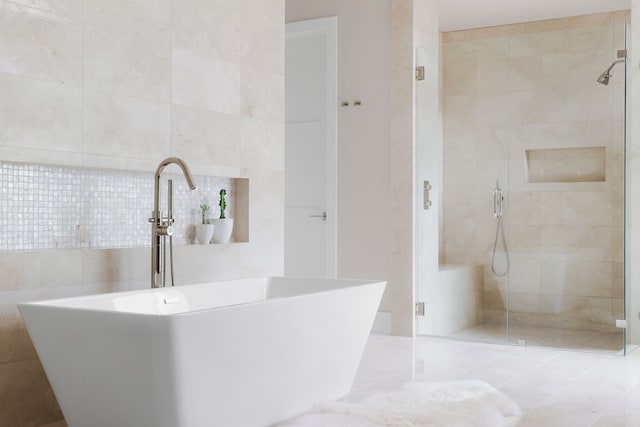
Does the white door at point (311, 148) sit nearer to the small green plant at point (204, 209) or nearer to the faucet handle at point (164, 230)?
the small green plant at point (204, 209)

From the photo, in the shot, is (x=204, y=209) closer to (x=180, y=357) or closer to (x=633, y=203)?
(x=180, y=357)

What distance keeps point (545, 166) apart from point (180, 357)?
3342 millimetres

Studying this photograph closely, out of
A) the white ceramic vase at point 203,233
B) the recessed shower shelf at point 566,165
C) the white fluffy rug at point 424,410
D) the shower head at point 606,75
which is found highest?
the shower head at point 606,75

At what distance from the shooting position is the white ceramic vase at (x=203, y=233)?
407cm

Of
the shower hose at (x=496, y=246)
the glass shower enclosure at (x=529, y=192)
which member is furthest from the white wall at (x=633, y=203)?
the shower hose at (x=496, y=246)

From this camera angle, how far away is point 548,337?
5.05 metres

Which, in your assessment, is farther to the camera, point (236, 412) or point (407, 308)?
point (407, 308)

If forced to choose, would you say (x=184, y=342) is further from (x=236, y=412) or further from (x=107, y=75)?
(x=107, y=75)

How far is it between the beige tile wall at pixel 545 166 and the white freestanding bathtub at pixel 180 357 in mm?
2255

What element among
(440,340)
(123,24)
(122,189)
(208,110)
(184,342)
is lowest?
(440,340)

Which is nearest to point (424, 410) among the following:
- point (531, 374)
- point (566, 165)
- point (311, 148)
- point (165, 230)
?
point (531, 374)

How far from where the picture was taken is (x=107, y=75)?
345 centimetres

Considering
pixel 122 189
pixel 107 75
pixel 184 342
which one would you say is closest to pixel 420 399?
pixel 184 342

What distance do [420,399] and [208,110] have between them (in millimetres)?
1874
